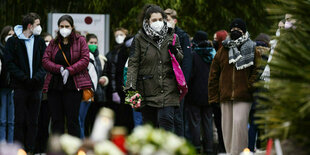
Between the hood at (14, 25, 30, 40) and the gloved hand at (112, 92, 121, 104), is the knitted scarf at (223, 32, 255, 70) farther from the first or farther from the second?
the gloved hand at (112, 92, 121, 104)

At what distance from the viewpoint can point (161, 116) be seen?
880 centimetres

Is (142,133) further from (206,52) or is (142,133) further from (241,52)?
(206,52)

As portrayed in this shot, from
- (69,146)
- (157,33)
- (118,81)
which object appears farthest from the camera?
(118,81)

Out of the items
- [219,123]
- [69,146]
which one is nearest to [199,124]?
[219,123]

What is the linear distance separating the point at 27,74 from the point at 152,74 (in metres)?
2.75

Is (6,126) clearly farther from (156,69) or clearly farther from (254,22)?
(254,22)

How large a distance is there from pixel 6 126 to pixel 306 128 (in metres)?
8.95

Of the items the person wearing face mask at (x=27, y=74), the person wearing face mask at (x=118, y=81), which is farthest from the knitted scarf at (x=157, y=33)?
the person wearing face mask at (x=118, y=81)

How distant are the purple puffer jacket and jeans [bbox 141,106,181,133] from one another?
1.49 meters

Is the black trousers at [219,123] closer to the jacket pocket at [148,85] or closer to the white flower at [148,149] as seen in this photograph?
the jacket pocket at [148,85]

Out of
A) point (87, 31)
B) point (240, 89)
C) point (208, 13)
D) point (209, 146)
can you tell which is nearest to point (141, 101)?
point (240, 89)

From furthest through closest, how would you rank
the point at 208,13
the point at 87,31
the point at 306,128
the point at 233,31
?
the point at 208,13
the point at 87,31
the point at 233,31
the point at 306,128

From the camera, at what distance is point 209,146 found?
1191 cm

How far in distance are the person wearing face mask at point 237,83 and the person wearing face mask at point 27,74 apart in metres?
2.98
